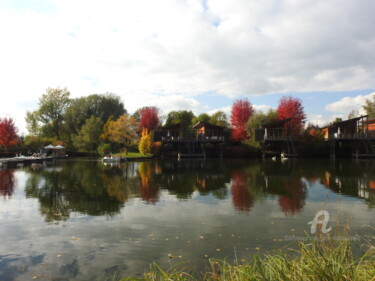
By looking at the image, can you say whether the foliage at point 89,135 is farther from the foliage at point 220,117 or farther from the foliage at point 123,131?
the foliage at point 220,117

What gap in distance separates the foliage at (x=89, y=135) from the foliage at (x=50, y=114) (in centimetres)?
891

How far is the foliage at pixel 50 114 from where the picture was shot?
6377 centimetres

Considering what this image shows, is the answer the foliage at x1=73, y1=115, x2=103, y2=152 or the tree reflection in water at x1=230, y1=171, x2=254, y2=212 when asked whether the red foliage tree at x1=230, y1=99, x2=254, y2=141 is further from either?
the tree reflection in water at x1=230, y1=171, x2=254, y2=212

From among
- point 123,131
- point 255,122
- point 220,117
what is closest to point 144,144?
point 123,131

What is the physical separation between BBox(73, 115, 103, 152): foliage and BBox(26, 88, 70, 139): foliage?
8.91 meters

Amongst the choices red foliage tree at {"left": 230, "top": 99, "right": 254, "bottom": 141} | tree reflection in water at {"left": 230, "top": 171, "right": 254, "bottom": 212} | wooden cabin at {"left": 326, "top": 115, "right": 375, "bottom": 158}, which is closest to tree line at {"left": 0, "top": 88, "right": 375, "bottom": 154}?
red foliage tree at {"left": 230, "top": 99, "right": 254, "bottom": 141}

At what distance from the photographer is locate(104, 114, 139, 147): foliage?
5575 cm

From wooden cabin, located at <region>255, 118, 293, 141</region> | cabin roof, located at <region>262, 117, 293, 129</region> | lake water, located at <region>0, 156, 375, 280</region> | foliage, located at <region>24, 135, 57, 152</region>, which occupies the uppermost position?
cabin roof, located at <region>262, 117, 293, 129</region>

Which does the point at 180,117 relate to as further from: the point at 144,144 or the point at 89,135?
the point at 89,135

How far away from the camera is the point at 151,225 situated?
966cm

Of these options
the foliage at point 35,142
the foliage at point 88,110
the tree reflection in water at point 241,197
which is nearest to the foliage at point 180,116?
the foliage at point 88,110

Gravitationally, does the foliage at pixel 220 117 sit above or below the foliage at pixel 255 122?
above

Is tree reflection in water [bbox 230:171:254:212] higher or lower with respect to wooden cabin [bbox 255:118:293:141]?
lower

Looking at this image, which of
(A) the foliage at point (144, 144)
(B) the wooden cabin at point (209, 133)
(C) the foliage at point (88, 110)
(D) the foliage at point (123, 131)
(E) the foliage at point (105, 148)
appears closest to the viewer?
(A) the foliage at point (144, 144)
